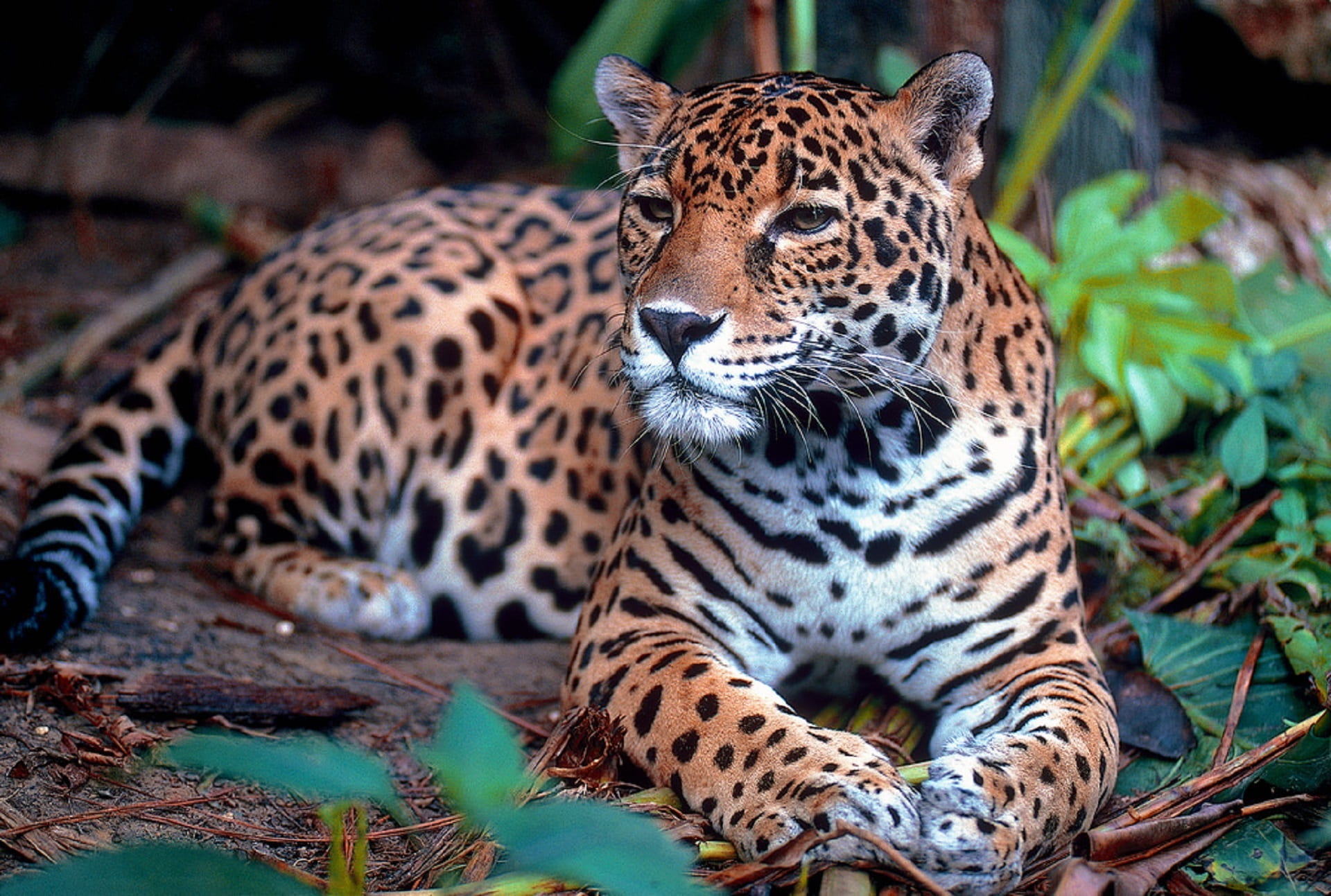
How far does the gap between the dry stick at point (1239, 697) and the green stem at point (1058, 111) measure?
289cm

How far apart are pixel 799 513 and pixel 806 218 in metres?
0.90

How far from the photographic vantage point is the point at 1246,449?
520 centimetres

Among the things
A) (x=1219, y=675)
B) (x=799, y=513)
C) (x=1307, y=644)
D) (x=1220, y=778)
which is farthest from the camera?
(x=1219, y=675)

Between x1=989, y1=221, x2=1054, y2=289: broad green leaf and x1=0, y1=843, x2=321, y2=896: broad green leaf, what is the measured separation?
4.67 meters

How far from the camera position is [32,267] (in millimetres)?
8711

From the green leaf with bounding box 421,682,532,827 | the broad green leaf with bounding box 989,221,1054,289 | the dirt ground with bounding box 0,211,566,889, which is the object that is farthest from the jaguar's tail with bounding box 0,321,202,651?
the broad green leaf with bounding box 989,221,1054,289

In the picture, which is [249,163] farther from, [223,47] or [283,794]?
[283,794]

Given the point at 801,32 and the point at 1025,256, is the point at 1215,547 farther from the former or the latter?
the point at 801,32

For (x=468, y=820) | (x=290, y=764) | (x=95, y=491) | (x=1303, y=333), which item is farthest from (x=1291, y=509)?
(x=95, y=491)

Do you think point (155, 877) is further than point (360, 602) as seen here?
No

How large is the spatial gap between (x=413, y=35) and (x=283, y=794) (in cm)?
779

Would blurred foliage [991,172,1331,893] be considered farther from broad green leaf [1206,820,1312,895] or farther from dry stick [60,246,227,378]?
dry stick [60,246,227,378]

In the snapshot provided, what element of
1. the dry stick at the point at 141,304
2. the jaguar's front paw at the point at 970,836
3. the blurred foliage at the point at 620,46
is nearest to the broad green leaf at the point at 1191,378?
the blurred foliage at the point at 620,46

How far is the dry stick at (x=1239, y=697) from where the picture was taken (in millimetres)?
3906
